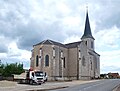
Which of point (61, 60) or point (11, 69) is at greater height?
point (61, 60)

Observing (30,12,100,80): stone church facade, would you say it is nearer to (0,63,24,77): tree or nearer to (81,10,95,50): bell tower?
(0,63,24,77): tree

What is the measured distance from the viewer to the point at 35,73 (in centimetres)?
4319

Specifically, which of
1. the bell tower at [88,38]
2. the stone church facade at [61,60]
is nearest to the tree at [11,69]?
the stone church facade at [61,60]

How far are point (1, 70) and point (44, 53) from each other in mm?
13863

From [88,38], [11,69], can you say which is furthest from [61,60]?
[88,38]

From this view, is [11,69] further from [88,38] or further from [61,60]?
[88,38]

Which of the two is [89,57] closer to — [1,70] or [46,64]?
[46,64]

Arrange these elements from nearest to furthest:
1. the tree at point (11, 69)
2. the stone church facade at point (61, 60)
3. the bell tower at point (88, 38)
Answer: the tree at point (11, 69) < the stone church facade at point (61, 60) < the bell tower at point (88, 38)

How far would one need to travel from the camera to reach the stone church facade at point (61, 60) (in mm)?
75688

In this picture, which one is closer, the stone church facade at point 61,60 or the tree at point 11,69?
the tree at point 11,69

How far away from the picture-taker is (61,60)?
8006 cm

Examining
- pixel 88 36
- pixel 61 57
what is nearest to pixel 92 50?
pixel 88 36

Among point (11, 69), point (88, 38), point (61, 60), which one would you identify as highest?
point (88, 38)

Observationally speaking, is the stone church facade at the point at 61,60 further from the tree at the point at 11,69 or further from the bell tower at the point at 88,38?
the bell tower at the point at 88,38
